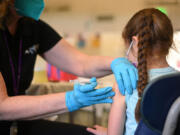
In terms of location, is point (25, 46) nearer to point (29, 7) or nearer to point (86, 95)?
point (29, 7)

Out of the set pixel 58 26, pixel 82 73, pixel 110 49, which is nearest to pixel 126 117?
pixel 82 73

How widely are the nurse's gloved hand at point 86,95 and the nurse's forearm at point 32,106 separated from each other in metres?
0.04

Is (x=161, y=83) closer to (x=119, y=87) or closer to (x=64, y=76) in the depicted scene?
(x=119, y=87)

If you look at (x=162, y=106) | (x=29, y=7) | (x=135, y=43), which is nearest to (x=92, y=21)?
(x=29, y=7)

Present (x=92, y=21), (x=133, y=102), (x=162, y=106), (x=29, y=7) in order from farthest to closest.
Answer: (x=92, y=21) < (x=29, y=7) < (x=133, y=102) < (x=162, y=106)

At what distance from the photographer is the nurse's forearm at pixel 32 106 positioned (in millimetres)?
900

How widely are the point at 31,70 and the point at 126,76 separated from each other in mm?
621

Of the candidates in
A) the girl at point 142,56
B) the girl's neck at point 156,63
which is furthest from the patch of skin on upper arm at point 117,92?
the girl's neck at point 156,63

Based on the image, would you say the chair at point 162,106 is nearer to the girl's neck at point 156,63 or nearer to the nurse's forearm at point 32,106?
the girl's neck at point 156,63

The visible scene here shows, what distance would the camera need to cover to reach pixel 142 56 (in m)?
0.78

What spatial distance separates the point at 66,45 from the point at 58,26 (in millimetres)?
1495

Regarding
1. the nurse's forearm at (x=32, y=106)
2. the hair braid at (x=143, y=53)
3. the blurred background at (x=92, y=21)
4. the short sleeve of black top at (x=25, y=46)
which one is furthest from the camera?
the blurred background at (x=92, y=21)

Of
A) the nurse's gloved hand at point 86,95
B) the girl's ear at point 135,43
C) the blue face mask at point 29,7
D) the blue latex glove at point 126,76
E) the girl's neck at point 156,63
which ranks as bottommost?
the nurse's gloved hand at point 86,95

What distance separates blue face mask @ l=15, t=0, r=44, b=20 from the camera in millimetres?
1141
